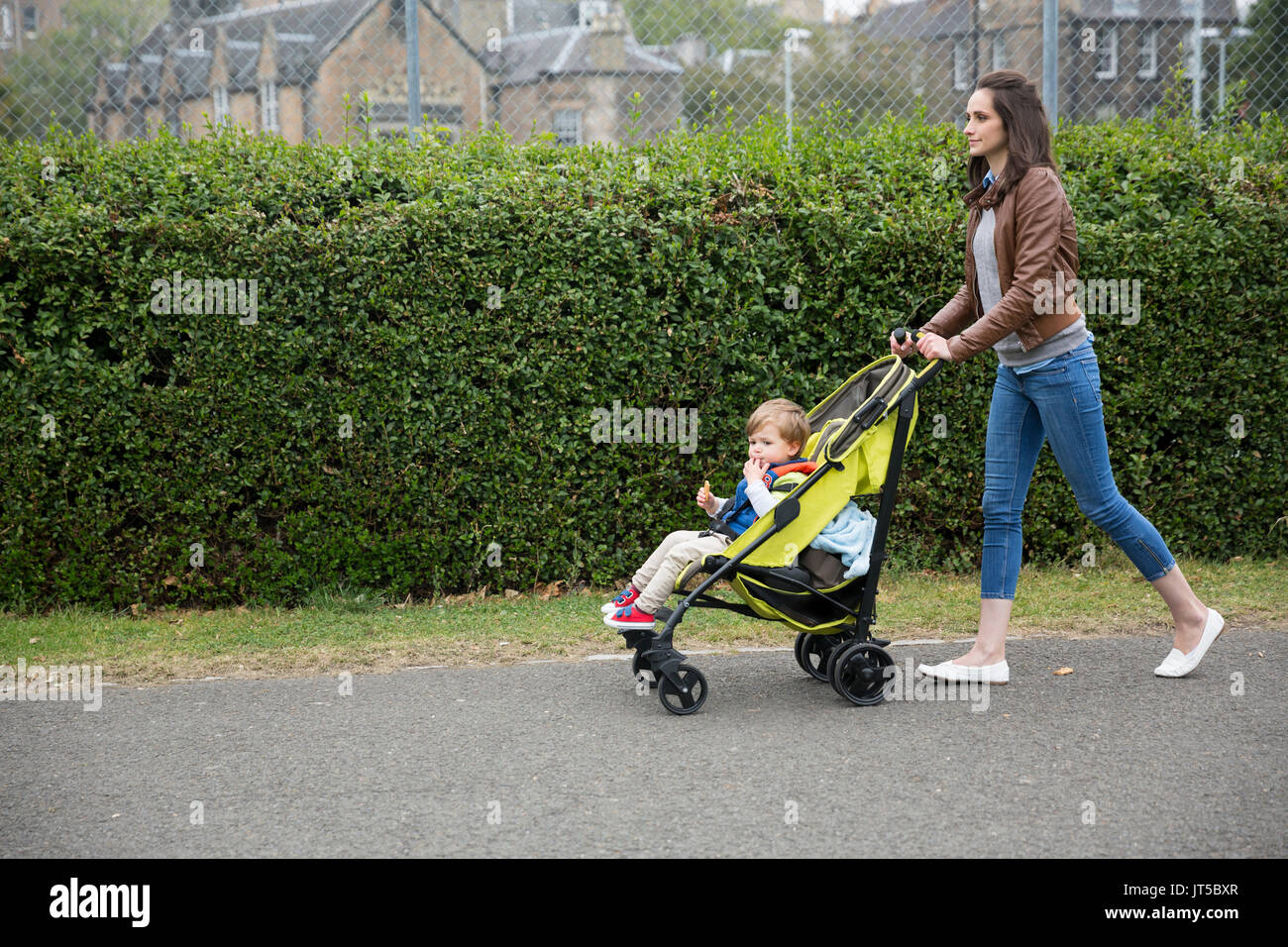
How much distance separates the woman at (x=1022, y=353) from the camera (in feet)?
A: 14.3

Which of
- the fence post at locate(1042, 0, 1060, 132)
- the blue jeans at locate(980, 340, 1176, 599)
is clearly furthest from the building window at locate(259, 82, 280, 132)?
the fence post at locate(1042, 0, 1060, 132)

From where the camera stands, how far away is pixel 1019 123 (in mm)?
4383

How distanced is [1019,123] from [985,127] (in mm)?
130

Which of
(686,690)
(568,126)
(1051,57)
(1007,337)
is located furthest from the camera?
(1051,57)

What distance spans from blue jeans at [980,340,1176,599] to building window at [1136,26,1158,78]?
16.9 feet

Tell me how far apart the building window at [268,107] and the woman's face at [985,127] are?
4.17 m

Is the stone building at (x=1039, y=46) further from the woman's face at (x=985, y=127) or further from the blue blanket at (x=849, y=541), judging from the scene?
the blue blanket at (x=849, y=541)

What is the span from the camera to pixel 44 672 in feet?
16.8

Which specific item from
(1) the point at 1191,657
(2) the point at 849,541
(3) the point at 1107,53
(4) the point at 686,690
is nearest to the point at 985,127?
(2) the point at 849,541

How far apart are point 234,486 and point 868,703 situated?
11.9 feet

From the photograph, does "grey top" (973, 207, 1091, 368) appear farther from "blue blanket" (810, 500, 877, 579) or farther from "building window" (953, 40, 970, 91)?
"building window" (953, 40, 970, 91)

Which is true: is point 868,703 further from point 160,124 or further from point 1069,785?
point 160,124

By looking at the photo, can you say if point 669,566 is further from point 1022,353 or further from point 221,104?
point 221,104

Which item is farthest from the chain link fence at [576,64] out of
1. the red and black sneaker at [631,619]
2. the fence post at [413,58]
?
the red and black sneaker at [631,619]
